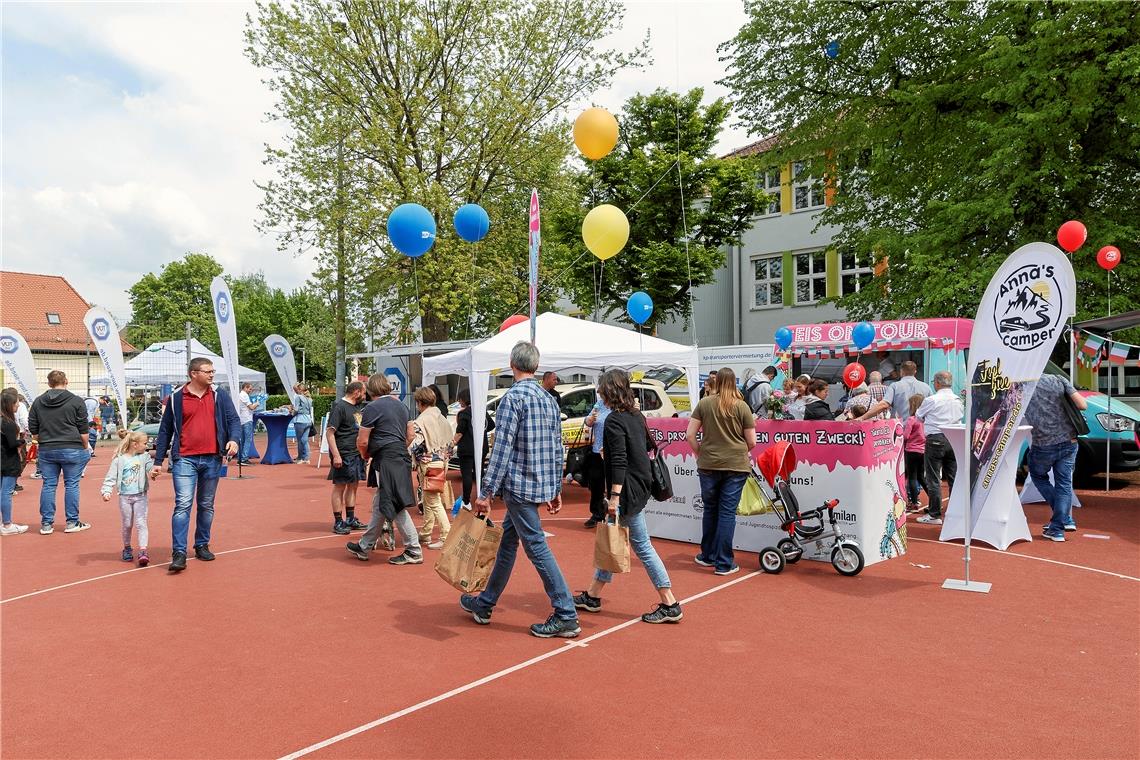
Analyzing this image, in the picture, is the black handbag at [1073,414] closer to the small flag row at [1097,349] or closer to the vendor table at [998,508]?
the vendor table at [998,508]

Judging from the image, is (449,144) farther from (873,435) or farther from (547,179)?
(873,435)

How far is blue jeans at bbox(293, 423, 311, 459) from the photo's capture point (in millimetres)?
17078

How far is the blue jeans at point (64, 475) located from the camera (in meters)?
8.84

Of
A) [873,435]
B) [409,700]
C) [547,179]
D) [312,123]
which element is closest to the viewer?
[409,700]

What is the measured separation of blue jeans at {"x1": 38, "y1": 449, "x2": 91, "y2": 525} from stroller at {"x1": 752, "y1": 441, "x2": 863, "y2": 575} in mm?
7474

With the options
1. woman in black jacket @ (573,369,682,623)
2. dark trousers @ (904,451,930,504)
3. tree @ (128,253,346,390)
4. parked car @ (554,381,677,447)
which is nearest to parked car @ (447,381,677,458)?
parked car @ (554,381,677,447)

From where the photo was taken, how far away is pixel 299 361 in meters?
63.3

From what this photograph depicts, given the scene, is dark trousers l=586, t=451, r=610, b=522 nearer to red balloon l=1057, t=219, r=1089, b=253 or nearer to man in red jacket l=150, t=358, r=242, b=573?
man in red jacket l=150, t=358, r=242, b=573

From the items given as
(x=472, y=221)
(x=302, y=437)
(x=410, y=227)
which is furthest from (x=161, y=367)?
(x=410, y=227)

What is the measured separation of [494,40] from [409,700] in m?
21.0

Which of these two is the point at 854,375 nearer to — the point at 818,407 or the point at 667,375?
the point at 818,407

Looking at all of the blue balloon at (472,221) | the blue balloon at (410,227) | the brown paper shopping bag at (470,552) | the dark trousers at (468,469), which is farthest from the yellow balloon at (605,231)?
the brown paper shopping bag at (470,552)

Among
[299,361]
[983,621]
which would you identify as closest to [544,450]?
[983,621]

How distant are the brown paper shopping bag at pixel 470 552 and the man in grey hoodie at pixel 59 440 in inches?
228
